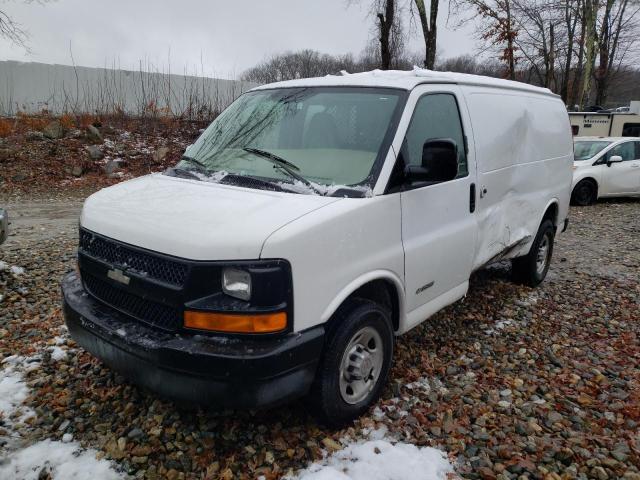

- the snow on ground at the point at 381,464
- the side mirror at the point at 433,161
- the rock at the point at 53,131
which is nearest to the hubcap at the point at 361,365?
the snow on ground at the point at 381,464

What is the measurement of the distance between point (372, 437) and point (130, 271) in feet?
5.73

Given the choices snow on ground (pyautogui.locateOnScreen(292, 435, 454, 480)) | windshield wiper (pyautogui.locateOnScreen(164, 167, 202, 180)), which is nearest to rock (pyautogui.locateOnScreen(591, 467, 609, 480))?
snow on ground (pyautogui.locateOnScreen(292, 435, 454, 480))

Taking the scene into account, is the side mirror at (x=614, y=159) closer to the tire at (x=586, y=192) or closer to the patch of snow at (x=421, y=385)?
the tire at (x=586, y=192)

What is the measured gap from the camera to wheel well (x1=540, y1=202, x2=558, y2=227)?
18.9ft

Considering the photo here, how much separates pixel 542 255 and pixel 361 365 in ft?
12.5

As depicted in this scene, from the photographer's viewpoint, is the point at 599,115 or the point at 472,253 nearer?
the point at 472,253

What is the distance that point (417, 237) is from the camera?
11.0 ft

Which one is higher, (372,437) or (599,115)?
(599,115)

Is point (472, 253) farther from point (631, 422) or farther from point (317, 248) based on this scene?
point (317, 248)

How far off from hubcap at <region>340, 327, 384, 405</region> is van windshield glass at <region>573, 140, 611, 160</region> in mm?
11754

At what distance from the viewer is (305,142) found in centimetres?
342

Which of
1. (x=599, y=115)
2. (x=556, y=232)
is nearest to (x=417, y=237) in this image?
(x=556, y=232)

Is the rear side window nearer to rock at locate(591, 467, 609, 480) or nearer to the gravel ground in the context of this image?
the gravel ground

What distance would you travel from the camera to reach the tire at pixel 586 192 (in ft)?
40.8
